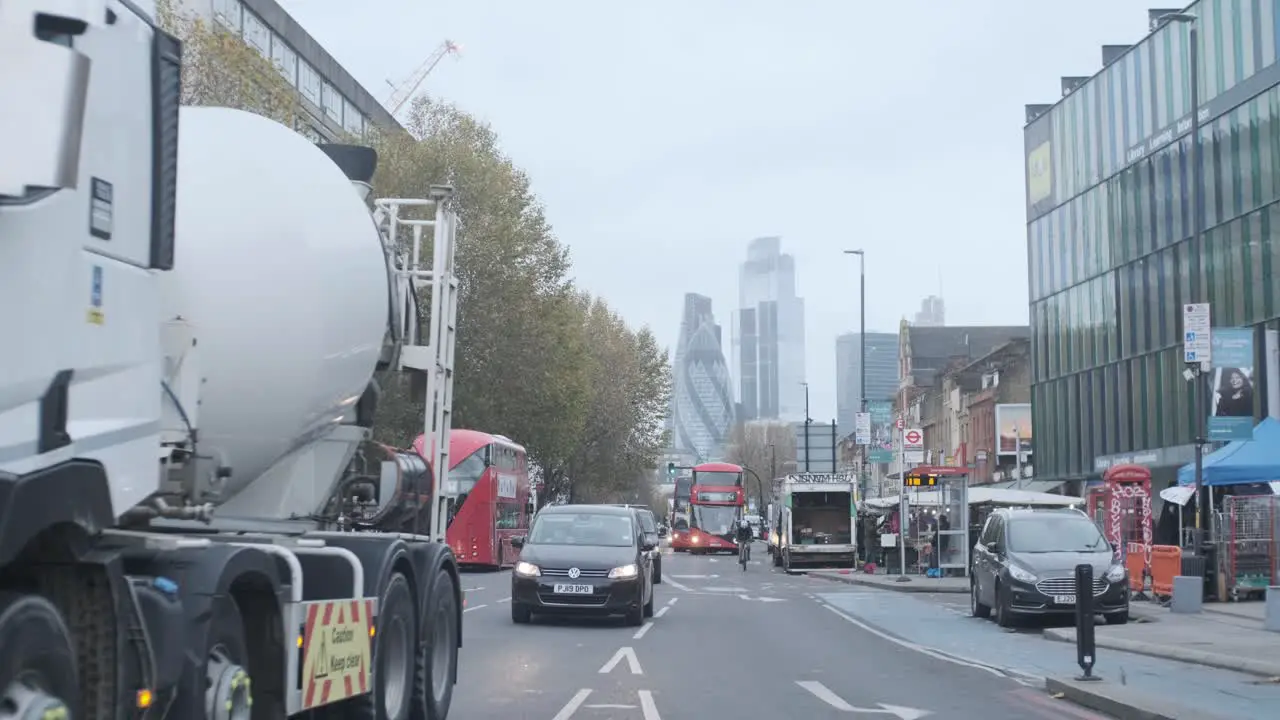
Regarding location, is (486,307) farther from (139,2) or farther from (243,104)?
(139,2)

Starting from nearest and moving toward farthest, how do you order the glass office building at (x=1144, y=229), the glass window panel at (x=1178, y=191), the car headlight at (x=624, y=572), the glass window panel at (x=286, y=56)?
the car headlight at (x=624, y=572) → the glass office building at (x=1144, y=229) → the glass window panel at (x=1178, y=191) → the glass window panel at (x=286, y=56)

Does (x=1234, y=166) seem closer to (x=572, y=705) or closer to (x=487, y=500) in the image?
(x=487, y=500)

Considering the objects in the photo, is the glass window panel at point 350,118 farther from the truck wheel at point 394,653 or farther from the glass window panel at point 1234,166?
the truck wheel at point 394,653

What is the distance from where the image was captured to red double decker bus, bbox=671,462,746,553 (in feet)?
239

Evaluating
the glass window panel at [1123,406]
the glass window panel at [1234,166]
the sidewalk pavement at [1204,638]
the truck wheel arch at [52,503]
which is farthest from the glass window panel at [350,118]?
the truck wheel arch at [52,503]

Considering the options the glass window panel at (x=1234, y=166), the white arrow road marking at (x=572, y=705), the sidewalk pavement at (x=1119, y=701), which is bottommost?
the white arrow road marking at (x=572, y=705)

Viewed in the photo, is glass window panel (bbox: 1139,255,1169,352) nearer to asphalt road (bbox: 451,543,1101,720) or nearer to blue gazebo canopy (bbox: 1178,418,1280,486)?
blue gazebo canopy (bbox: 1178,418,1280,486)

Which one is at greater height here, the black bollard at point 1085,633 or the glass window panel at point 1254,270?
the glass window panel at point 1254,270

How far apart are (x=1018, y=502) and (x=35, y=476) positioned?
39722 mm

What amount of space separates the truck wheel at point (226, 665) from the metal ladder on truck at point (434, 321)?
451 cm

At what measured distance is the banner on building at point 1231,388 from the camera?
87.6 feet

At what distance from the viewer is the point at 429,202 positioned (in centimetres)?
1170

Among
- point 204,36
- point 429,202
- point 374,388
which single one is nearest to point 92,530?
point 374,388

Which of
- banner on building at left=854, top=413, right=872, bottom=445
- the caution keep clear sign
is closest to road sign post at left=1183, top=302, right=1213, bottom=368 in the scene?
the caution keep clear sign
